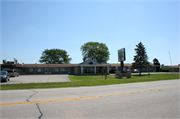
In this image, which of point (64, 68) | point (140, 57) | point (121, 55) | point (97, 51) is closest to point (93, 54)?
point (97, 51)

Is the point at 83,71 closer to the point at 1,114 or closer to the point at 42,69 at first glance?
the point at 42,69

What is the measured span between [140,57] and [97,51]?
85.7 ft

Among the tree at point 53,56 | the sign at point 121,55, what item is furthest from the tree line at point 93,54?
the sign at point 121,55

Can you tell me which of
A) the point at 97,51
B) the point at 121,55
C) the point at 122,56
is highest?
the point at 97,51

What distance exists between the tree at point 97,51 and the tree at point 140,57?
24.4m

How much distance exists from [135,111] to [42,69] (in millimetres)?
47814

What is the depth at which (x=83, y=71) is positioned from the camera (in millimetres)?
46594

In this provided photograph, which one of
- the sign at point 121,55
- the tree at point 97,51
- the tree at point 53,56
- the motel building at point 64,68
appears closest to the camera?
the sign at point 121,55

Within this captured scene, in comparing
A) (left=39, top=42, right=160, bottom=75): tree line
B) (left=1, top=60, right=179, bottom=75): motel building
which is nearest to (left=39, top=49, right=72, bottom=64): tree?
(left=39, top=42, right=160, bottom=75): tree line

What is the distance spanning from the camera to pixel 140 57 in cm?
4312

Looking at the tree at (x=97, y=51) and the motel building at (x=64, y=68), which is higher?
the tree at (x=97, y=51)

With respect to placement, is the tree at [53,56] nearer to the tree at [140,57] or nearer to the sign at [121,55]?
the tree at [140,57]

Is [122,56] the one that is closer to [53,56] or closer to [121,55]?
[121,55]

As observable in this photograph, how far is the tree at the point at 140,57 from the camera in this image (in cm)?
4300
